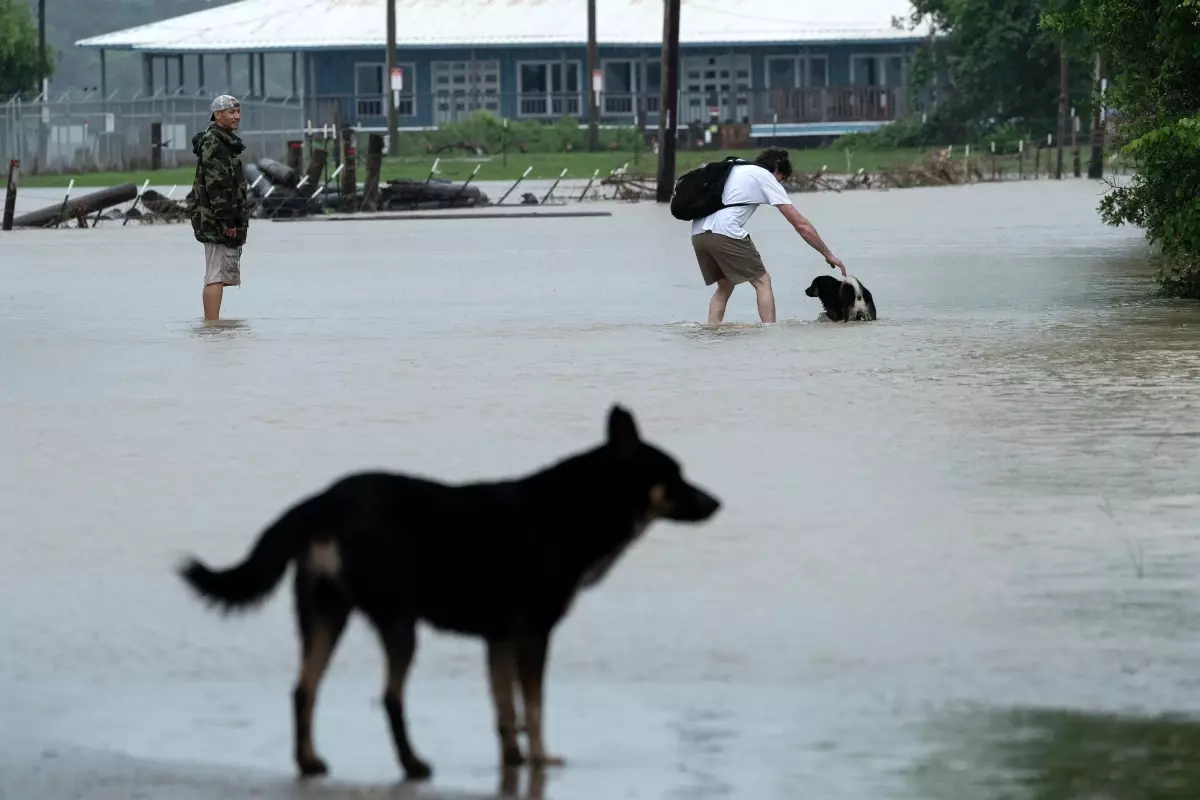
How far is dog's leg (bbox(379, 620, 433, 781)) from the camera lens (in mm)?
5887

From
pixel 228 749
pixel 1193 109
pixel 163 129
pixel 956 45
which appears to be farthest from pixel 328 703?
pixel 956 45

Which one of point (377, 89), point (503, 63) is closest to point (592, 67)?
point (503, 63)

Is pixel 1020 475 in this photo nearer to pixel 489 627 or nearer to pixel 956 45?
pixel 489 627

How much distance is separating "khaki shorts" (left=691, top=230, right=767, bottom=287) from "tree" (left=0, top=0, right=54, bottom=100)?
62833mm

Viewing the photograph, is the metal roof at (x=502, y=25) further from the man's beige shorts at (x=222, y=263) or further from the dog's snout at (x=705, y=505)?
the dog's snout at (x=705, y=505)

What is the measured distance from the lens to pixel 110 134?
2413 inches

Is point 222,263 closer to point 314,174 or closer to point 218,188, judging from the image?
point 218,188

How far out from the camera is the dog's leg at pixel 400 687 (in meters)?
5.89

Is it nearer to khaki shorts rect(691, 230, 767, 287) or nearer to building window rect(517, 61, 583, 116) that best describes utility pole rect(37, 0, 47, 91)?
building window rect(517, 61, 583, 116)

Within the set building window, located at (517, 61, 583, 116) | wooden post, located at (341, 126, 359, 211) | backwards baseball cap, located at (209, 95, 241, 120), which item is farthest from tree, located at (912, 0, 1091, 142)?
backwards baseball cap, located at (209, 95, 241, 120)

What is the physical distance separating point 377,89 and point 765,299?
215ft

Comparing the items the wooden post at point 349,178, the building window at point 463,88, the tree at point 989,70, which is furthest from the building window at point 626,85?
the wooden post at point 349,178

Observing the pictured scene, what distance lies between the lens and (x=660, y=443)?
1220 centimetres

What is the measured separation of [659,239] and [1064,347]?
16462 mm
